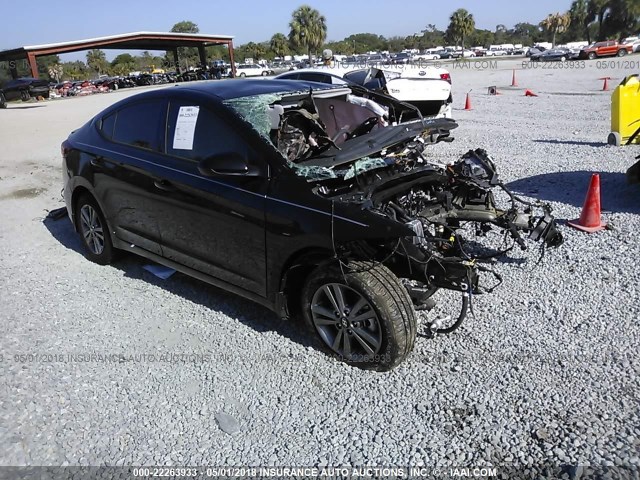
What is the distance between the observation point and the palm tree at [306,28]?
75250mm

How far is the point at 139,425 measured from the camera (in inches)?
119

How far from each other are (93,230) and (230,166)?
8.31 ft

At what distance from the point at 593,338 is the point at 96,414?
327 centimetres

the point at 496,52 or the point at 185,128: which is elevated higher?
the point at 185,128

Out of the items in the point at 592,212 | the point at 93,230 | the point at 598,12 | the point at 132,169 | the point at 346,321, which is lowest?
the point at 592,212

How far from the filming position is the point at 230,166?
3.48m

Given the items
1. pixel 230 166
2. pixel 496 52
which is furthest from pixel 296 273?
pixel 496 52

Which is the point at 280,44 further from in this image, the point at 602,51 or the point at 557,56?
the point at 602,51

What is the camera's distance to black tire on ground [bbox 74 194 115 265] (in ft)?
16.9

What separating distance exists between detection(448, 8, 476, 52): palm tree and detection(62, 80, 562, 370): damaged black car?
92.7 metres

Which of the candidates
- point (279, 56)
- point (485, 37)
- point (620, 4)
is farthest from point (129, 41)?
point (485, 37)

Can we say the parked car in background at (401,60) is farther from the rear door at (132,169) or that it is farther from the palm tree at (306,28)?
the rear door at (132,169)

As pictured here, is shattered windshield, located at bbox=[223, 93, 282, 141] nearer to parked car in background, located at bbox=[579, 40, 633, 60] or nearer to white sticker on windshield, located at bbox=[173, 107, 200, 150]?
white sticker on windshield, located at bbox=[173, 107, 200, 150]

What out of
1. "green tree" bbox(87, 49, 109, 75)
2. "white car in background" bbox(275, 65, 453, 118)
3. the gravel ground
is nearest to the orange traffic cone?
the gravel ground
